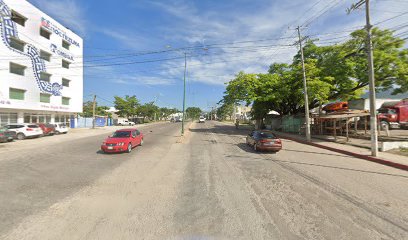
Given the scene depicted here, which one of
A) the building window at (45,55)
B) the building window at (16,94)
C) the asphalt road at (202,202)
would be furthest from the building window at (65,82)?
the asphalt road at (202,202)

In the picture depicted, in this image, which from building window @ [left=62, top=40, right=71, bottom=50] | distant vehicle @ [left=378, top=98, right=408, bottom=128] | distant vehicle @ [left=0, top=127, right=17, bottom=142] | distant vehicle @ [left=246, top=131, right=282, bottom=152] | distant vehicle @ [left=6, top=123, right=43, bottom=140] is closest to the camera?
distant vehicle @ [left=246, top=131, right=282, bottom=152]

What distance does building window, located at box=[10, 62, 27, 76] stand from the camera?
27.8m

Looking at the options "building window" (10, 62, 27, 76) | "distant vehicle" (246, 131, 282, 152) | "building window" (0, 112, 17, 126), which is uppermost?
"building window" (10, 62, 27, 76)

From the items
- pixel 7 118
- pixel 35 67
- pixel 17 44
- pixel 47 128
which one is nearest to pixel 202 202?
pixel 47 128

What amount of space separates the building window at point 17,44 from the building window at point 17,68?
218 centimetres

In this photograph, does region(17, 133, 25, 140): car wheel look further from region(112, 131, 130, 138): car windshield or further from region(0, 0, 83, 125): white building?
region(112, 131, 130, 138): car windshield

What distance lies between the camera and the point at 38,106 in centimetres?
3158

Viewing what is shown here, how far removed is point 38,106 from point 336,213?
126 ft

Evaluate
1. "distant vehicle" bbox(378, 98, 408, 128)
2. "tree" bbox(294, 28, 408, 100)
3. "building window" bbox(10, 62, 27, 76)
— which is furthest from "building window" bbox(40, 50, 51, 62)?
"distant vehicle" bbox(378, 98, 408, 128)

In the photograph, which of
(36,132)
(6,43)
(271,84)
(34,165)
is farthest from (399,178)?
(6,43)

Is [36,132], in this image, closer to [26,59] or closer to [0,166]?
[26,59]

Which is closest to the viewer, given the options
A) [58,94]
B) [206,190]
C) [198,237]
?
[198,237]

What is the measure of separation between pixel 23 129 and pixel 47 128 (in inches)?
152

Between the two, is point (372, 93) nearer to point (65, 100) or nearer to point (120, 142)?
point (120, 142)
